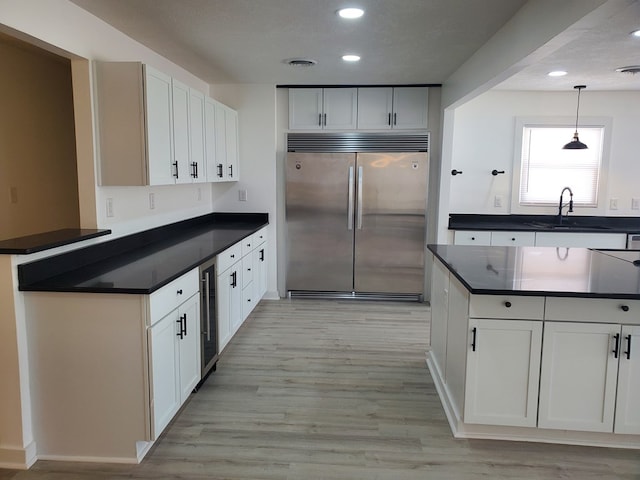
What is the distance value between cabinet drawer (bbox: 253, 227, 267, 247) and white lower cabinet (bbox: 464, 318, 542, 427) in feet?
8.76

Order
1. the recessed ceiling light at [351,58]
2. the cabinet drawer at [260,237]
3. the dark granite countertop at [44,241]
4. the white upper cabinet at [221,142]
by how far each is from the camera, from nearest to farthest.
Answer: the dark granite countertop at [44,241] < the recessed ceiling light at [351,58] < the white upper cabinet at [221,142] < the cabinet drawer at [260,237]

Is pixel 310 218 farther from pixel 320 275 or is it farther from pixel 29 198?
pixel 29 198

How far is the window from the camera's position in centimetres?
530

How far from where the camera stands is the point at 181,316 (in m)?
2.61

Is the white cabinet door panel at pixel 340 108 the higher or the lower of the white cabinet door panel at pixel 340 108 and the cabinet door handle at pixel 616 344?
the higher

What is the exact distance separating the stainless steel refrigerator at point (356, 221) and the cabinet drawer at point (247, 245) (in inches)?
34.1

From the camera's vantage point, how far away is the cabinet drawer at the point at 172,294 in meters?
2.26

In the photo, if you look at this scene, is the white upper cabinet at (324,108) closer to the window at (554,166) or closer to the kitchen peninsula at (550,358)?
the window at (554,166)

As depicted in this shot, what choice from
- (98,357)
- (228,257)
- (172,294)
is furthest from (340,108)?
(98,357)

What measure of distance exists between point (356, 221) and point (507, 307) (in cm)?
287

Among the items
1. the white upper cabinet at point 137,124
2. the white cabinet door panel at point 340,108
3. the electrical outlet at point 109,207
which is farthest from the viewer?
the white cabinet door panel at point 340,108

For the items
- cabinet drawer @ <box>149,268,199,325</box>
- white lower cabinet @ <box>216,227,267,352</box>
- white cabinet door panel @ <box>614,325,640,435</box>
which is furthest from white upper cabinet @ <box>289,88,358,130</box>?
white cabinet door panel @ <box>614,325,640,435</box>

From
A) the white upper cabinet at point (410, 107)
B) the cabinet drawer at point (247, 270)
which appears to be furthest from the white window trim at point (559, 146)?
the cabinet drawer at point (247, 270)

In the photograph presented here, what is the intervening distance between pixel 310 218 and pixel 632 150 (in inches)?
143
